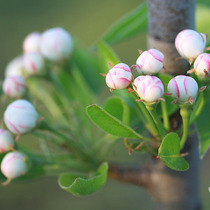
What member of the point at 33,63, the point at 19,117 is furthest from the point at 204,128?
the point at 33,63

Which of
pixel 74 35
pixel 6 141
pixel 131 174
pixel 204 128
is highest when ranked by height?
pixel 6 141

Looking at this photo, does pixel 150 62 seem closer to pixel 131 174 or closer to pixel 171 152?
pixel 171 152

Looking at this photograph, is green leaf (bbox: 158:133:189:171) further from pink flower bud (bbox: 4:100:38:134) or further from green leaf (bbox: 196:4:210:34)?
green leaf (bbox: 196:4:210:34)

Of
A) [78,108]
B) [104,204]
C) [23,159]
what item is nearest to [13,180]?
[23,159]

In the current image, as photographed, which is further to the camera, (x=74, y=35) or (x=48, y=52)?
(x=74, y=35)

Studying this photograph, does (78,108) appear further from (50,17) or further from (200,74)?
(50,17)

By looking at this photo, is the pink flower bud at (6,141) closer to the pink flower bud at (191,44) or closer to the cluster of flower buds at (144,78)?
the cluster of flower buds at (144,78)
